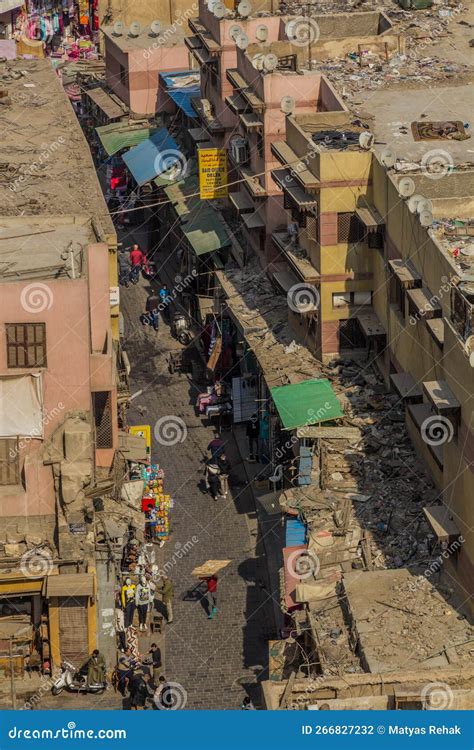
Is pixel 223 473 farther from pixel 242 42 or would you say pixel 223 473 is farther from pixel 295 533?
pixel 242 42

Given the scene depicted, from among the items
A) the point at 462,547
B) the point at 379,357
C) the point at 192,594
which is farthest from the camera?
the point at 379,357

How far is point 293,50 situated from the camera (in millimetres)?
58094

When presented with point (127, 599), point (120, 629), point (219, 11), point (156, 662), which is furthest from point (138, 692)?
point (219, 11)

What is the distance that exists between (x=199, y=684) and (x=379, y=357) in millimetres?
11663

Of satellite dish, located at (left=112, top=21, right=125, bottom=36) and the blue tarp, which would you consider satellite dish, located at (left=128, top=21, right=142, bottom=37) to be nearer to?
satellite dish, located at (left=112, top=21, right=125, bottom=36)

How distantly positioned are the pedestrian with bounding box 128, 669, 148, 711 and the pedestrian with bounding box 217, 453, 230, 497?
9.97 metres

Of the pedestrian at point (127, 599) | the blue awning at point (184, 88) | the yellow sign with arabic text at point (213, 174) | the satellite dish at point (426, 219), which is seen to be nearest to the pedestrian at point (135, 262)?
the blue awning at point (184, 88)

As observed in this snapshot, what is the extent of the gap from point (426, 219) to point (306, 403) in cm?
613

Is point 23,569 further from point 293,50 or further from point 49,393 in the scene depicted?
point 293,50

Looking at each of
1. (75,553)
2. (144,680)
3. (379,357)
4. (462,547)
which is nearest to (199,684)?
(144,680)

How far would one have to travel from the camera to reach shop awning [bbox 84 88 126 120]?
71.6 metres

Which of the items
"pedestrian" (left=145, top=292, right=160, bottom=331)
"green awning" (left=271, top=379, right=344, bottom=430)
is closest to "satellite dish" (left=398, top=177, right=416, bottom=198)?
"green awning" (left=271, top=379, right=344, bottom=430)

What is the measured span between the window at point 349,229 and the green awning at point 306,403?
Answer: 412 cm

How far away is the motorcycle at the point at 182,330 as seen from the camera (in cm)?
5906
